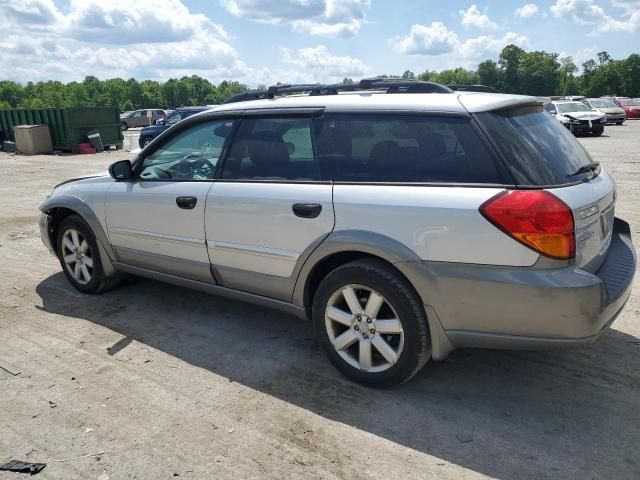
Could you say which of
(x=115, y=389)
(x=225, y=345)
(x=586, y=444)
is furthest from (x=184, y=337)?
(x=586, y=444)

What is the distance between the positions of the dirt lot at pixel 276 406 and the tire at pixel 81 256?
41 centimetres

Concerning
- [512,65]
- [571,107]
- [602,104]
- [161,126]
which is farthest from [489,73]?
[161,126]

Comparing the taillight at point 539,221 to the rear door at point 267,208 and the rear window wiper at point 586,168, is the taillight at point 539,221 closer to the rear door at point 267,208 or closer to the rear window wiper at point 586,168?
the rear window wiper at point 586,168

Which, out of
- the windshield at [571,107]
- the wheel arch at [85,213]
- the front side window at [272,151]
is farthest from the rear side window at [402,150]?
the windshield at [571,107]

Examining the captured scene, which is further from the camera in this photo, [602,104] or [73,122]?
[602,104]

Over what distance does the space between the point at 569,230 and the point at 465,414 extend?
3.79ft

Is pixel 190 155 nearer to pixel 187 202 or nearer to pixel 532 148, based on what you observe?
pixel 187 202

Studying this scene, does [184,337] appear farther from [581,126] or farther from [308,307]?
[581,126]

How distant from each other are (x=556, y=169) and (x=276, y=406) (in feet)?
6.74

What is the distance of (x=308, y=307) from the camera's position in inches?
140

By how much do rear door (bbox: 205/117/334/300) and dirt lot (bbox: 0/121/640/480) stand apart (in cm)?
63

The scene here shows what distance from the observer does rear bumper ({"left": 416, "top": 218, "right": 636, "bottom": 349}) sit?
2658 millimetres

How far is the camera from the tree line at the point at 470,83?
95.1 metres

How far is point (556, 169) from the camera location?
2895 mm
